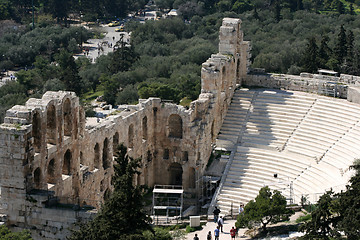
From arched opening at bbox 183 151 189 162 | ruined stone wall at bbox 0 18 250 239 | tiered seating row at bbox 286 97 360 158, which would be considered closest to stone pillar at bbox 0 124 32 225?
ruined stone wall at bbox 0 18 250 239

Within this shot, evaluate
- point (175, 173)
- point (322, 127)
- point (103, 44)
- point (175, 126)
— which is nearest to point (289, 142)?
point (322, 127)

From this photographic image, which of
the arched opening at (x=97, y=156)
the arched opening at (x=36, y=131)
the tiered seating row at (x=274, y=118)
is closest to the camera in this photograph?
the arched opening at (x=36, y=131)

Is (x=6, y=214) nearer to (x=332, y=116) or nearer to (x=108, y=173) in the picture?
(x=108, y=173)

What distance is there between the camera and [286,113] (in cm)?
5566

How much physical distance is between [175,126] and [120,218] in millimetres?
21221

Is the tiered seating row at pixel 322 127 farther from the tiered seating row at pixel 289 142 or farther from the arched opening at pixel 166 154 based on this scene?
the arched opening at pixel 166 154

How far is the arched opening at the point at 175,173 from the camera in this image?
53.8 metres

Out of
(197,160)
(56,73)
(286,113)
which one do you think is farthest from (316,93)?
(56,73)

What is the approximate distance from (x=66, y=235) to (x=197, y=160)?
17083 mm

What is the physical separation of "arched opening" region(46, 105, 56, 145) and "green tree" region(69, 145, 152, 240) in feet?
21.4

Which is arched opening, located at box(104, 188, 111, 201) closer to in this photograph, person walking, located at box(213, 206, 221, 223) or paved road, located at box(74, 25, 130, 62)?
person walking, located at box(213, 206, 221, 223)

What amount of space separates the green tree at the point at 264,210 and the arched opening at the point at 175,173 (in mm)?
11429

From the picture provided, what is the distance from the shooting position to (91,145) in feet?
143

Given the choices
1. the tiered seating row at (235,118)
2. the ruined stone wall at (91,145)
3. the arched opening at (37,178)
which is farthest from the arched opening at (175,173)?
the arched opening at (37,178)
